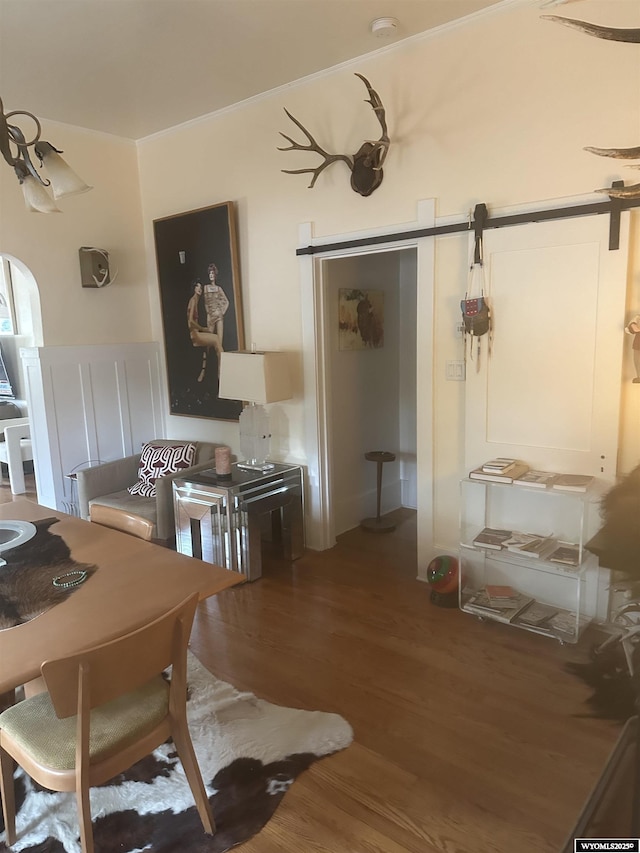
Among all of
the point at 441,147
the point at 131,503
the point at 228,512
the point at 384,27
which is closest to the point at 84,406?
the point at 131,503

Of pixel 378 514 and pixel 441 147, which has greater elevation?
pixel 441 147

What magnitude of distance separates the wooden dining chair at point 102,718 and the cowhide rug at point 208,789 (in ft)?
0.27

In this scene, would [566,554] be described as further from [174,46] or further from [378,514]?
[174,46]

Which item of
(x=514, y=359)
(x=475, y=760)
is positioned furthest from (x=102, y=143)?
(x=475, y=760)

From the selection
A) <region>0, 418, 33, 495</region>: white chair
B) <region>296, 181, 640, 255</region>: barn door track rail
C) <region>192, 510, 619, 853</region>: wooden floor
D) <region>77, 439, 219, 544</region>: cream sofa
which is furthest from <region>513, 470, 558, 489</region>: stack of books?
<region>0, 418, 33, 495</region>: white chair

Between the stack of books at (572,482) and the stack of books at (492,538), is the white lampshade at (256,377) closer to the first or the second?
the stack of books at (492,538)

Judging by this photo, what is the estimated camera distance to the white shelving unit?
9.21 feet

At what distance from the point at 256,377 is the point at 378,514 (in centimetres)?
159

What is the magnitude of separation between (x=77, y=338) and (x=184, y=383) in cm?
87

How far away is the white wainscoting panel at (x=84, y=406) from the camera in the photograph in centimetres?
428

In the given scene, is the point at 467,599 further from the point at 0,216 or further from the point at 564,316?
the point at 0,216

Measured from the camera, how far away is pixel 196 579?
77.3 inches

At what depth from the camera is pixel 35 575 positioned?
2.02 m

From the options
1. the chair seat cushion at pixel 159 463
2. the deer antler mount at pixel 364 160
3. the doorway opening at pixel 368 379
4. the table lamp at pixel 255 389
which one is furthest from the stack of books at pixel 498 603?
the deer antler mount at pixel 364 160
